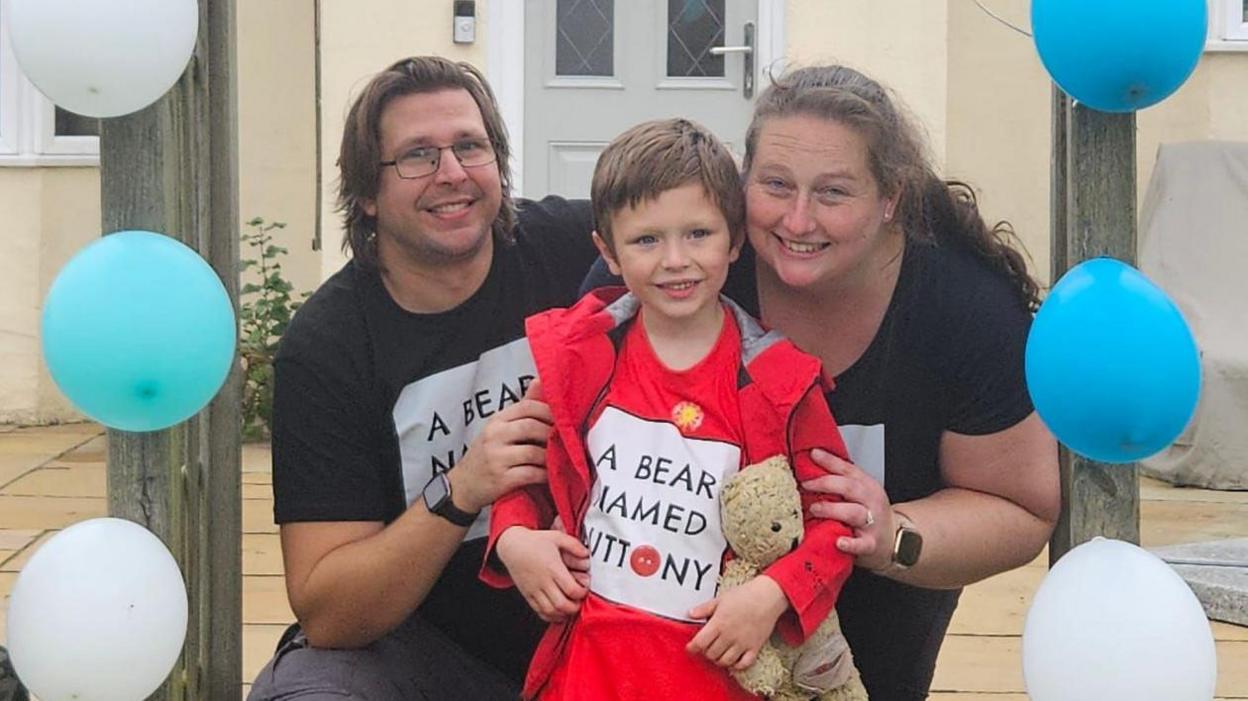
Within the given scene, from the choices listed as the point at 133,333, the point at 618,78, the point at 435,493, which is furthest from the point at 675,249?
the point at 618,78

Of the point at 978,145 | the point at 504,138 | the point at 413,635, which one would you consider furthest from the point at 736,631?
the point at 978,145

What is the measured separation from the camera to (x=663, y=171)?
2166 mm

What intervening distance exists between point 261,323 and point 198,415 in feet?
13.2

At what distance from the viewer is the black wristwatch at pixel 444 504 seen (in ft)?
7.68

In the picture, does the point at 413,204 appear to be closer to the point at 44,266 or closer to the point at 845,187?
the point at 845,187

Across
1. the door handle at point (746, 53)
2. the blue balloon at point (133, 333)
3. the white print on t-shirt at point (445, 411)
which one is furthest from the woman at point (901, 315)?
the door handle at point (746, 53)

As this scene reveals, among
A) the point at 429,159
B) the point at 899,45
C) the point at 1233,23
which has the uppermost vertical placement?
the point at 1233,23

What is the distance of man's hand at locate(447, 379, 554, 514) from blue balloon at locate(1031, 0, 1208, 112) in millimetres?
775

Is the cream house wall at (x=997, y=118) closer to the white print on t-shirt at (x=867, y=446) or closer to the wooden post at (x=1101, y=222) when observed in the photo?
the white print on t-shirt at (x=867, y=446)

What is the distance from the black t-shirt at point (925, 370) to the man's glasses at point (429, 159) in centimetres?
25

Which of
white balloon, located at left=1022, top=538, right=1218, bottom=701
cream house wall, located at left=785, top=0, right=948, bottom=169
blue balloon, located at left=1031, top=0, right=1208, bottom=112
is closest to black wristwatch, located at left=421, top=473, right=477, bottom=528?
white balloon, located at left=1022, top=538, right=1218, bottom=701

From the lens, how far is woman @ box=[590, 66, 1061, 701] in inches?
88.7

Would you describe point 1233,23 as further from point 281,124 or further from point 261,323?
point 261,323

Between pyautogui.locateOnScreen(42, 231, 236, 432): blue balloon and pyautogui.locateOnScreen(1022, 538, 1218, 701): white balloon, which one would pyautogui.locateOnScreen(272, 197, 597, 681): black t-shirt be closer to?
pyautogui.locateOnScreen(42, 231, 236, 432): blue balloon
